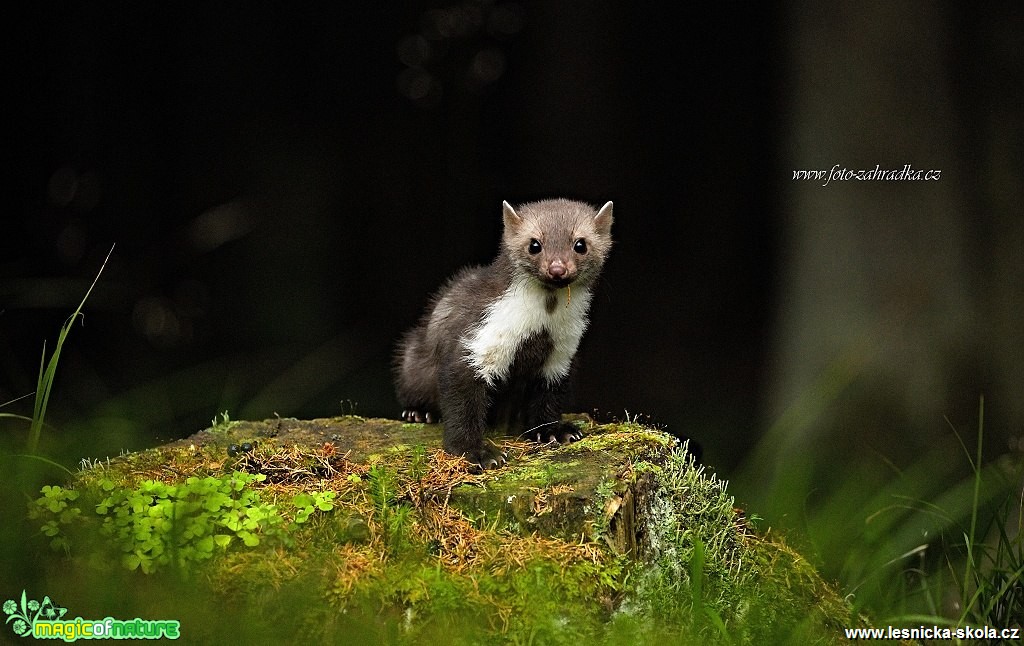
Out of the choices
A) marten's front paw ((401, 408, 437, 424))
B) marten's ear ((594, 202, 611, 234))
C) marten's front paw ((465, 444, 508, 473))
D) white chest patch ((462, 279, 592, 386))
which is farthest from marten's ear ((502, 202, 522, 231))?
marten's front paw ((401, 408, 437, 424))

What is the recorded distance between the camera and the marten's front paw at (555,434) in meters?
5.14

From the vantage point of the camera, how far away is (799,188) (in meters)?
6.89

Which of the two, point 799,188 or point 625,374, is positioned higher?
point 799,188

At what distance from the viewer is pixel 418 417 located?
5.76m

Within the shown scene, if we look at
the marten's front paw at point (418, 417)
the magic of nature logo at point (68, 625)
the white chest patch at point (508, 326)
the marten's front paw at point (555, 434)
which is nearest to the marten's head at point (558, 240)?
the white chest patch at point (508, 326)

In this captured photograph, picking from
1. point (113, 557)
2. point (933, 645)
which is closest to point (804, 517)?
point (933, 645)

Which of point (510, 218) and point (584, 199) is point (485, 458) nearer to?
point (510, 218)

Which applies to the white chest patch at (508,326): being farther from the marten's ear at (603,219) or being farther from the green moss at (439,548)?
the green moss at (439,548)

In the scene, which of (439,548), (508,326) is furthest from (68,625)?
A: (508,326)

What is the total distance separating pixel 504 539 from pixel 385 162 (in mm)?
6242

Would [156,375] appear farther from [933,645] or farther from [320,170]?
[933,645]

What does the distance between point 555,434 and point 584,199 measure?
155 inches

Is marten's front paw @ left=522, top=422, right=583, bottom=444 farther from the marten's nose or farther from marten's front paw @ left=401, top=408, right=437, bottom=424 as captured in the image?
the marten's nose

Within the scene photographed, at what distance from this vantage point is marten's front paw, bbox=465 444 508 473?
4.68 meters
